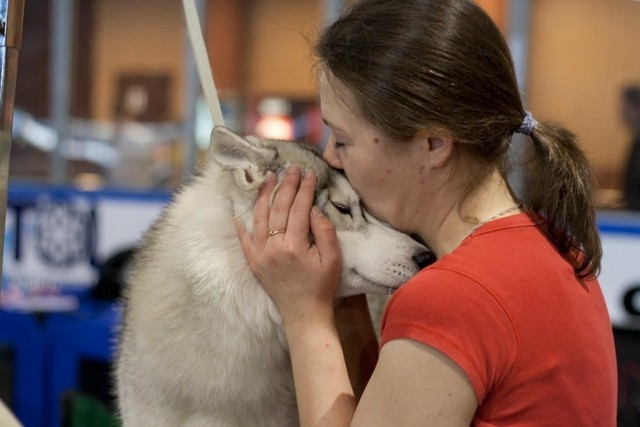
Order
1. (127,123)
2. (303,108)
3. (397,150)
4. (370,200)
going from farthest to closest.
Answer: (127,123) < (303,108) < (370,200) < (397,150)

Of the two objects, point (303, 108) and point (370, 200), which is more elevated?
point (370, 200)

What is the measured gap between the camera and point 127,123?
232 inches

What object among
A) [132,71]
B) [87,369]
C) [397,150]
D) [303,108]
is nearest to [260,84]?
[303,108]

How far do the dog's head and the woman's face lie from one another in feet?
0.24

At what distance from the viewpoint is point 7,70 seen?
4.62ft

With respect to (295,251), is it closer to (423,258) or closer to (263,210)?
(263,210)

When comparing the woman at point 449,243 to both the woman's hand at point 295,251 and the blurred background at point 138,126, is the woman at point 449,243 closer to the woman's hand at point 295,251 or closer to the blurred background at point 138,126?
the woman's hand at point 295,251

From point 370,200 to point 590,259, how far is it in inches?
14.9

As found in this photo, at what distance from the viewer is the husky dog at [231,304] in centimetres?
163

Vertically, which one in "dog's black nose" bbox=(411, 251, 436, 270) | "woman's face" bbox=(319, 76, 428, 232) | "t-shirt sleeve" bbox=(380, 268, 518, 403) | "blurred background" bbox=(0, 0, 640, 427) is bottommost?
"blurred background" bbox=(0, 0, 640, 427)

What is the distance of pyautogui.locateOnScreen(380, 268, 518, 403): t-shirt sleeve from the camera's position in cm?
123

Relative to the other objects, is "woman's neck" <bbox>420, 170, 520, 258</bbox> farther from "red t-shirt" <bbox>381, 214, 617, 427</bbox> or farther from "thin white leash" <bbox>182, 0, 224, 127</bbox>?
"thin white leash" <bbox>182, 0, 224, 127</bbox>

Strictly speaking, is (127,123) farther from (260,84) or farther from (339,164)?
(339,164)

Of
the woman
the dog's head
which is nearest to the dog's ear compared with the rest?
the dog's head
